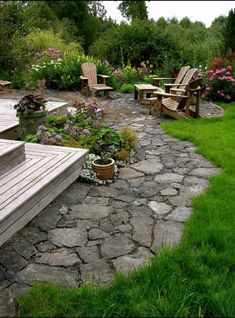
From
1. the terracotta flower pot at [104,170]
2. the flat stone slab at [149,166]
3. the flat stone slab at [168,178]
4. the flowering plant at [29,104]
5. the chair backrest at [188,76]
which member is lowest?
the flat stone slab at [168,178]

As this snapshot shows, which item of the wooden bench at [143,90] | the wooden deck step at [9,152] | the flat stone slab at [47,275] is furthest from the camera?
the wooden bench at [143,90]

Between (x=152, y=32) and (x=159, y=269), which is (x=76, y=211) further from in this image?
(x=152, y=32)

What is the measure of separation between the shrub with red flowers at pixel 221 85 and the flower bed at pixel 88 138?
4.23 metres

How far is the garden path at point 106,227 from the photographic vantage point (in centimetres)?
244

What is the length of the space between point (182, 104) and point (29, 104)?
3.17 m

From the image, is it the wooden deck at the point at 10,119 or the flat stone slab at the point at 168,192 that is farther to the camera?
the wooden deck at the point at 10,119

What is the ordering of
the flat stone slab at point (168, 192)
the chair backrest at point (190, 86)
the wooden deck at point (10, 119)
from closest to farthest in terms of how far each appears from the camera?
the flat stone slab at point (168, 192), the wooden deck at point (10, 119), the chair backrest at point (190, 86)

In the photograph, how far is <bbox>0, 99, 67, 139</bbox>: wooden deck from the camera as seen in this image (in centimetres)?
473

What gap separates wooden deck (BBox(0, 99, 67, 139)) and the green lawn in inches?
111

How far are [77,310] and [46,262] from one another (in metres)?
0.59

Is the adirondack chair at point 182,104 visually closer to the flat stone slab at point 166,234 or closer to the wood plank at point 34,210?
the wood plank at point 34,210

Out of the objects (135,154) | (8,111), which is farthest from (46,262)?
(8,111)

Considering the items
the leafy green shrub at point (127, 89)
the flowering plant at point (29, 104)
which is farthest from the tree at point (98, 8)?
the flowering plant at point (29, 104)

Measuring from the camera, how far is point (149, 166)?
175 inches
